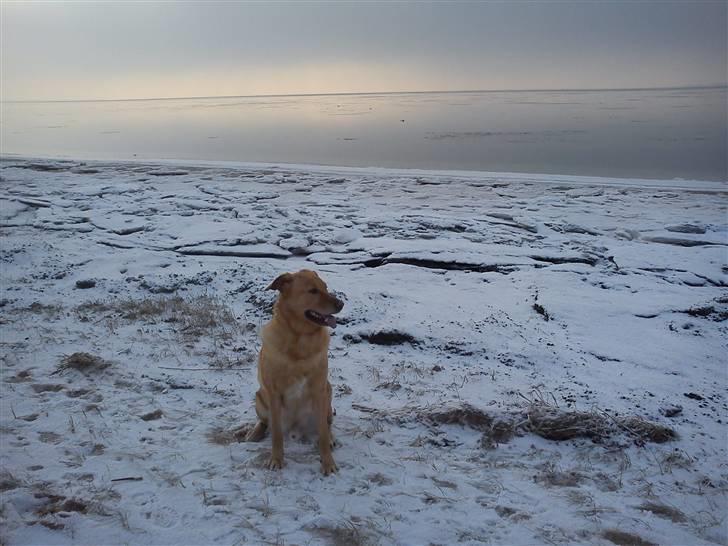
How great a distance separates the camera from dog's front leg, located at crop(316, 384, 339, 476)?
13.0ft

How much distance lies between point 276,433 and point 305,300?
3.36 ft

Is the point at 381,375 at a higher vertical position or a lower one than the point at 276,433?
lower

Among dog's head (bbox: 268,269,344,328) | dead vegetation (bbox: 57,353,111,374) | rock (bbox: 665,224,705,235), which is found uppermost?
dog's head (bbox: 268,269,344,328)

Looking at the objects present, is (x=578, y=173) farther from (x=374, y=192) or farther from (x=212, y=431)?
(x=212, y=431)

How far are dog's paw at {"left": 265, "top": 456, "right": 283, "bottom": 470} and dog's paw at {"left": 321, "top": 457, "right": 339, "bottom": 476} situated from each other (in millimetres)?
318

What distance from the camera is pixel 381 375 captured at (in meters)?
5.52

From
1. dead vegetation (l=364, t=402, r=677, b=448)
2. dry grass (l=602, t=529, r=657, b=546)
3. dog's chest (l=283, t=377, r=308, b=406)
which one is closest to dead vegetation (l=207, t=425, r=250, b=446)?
dog's chest (l=283, t=377, r=308, b=406)

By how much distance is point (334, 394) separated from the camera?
17.0 feet

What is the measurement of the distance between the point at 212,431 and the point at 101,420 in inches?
37.7

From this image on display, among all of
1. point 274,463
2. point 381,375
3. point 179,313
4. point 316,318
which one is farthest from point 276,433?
point 179,313

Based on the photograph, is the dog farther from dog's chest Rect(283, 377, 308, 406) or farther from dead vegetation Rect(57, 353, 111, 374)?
dead vegetation Rect(57, 353, 111, 374)

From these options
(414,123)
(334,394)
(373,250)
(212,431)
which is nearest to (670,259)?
(373,250)

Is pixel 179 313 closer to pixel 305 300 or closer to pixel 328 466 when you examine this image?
pixel 305 300

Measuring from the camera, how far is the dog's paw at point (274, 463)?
3.98 m
